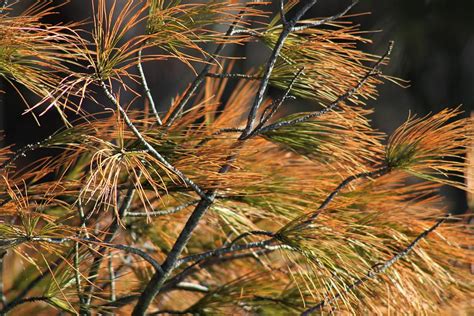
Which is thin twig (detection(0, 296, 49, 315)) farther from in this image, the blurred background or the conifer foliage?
the blurred background

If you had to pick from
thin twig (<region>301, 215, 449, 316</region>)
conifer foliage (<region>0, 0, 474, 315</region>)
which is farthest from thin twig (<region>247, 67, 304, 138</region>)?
thin twig (<region>301, 215, 449, 316</region>)

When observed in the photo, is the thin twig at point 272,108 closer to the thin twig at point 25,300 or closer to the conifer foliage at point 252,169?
the conifer foliage at point 252,169

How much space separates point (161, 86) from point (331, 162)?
273 cm

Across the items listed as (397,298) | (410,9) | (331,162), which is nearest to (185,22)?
(331,162)

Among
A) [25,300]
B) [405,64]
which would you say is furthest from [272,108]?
[405,64]

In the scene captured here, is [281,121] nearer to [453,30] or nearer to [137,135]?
[137,135]

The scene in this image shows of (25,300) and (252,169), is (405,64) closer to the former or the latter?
(252,169)

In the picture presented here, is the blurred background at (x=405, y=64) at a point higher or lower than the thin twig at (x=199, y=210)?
lower

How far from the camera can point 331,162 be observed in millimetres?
1099

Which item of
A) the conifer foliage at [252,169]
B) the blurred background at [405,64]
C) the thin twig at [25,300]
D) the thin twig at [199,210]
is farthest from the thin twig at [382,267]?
the blurred background at [405,64]

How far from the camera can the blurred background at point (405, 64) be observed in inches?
115

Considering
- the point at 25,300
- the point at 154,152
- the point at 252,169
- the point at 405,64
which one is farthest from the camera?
the point at 405,64

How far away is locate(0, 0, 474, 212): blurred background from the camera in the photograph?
9.57ft

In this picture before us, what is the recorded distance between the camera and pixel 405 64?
2.84 m
